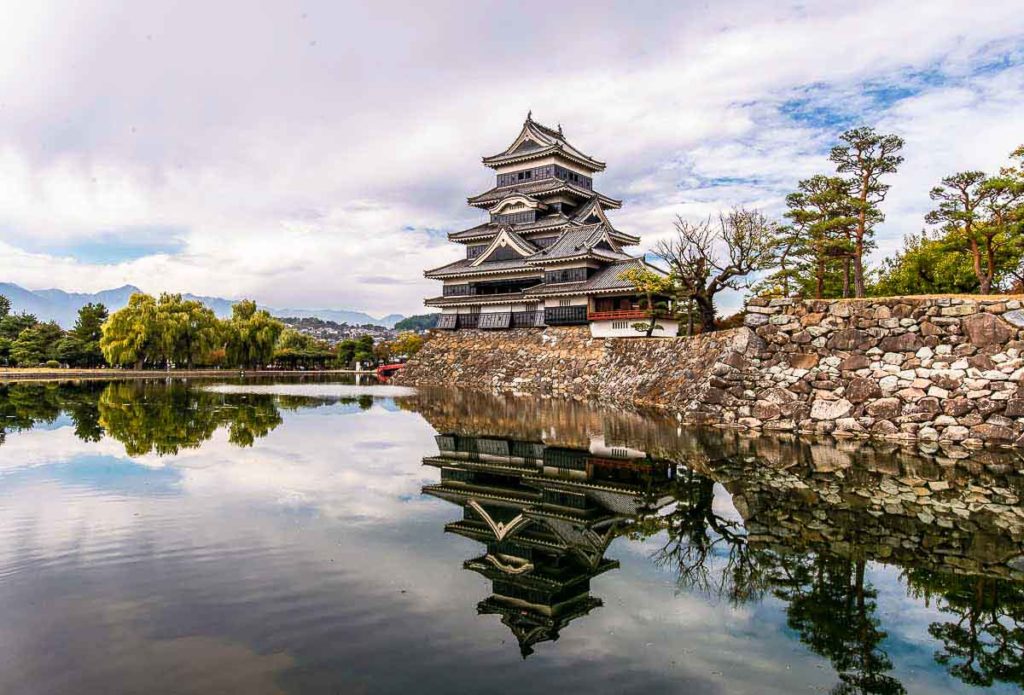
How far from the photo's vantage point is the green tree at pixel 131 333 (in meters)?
49.9

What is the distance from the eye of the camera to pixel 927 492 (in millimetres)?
9070

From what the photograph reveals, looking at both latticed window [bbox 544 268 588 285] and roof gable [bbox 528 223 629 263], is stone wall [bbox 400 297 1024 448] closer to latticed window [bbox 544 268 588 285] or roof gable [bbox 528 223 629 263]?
latticed window [bbox 544 268 588 285]

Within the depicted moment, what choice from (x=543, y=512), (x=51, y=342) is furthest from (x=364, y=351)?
(x=543, y=512)

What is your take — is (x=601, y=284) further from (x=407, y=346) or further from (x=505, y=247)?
(x=407, y=346)

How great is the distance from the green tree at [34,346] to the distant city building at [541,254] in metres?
41.2

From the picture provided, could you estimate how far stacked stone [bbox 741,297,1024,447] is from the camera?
1414 cm

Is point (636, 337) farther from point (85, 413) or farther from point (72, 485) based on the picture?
point (72, 485)

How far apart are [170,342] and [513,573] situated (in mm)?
52966

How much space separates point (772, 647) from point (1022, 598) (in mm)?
2453

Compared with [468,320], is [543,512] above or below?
below

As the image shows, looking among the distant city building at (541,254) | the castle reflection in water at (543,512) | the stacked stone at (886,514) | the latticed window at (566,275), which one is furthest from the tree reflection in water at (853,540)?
the latticed window at (566,275)

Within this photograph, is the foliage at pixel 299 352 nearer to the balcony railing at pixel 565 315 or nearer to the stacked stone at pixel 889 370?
the balcony railing at pixel 565 315

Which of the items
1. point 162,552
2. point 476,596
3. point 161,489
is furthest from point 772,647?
point 161,489

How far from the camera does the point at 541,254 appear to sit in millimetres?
38250
